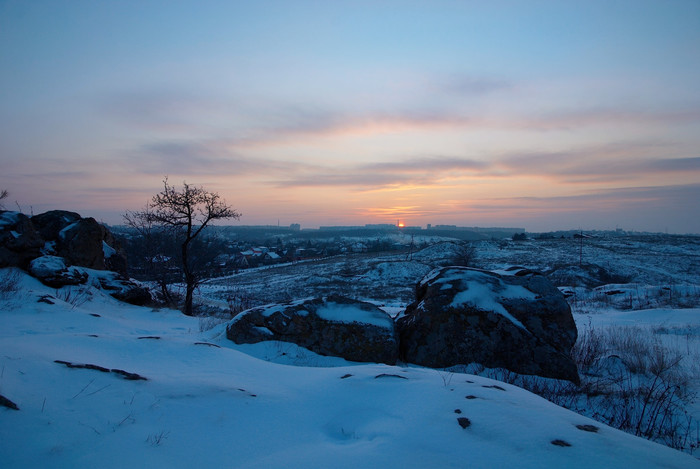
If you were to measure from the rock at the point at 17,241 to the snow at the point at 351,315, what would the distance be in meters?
9.07

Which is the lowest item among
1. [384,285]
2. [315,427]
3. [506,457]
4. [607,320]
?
[384,285]

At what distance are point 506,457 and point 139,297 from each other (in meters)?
11.6

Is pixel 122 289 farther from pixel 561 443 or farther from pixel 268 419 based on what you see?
pixel 561 443

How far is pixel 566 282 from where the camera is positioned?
80.8ft

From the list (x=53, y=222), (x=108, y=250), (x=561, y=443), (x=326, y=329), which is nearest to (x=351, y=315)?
(x=326, y=329)

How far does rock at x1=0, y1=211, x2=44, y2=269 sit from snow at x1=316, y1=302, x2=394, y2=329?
907cm

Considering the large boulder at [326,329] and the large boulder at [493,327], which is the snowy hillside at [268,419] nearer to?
the large boulder at [326,329]

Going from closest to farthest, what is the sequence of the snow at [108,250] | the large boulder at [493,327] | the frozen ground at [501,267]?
the large boulder at [493,327] → the snow at [108,250] → the frozen ground at [501,267]

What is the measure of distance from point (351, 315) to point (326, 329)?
546mm

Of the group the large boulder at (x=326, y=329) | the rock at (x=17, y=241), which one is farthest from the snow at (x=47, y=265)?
the large boulder at (x=326, y=329)

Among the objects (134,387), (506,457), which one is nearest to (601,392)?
(506,457)

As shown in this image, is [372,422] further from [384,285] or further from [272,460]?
[384,285]

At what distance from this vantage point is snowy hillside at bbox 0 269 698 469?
2.21 m

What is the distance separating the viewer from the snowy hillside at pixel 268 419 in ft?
7.24
